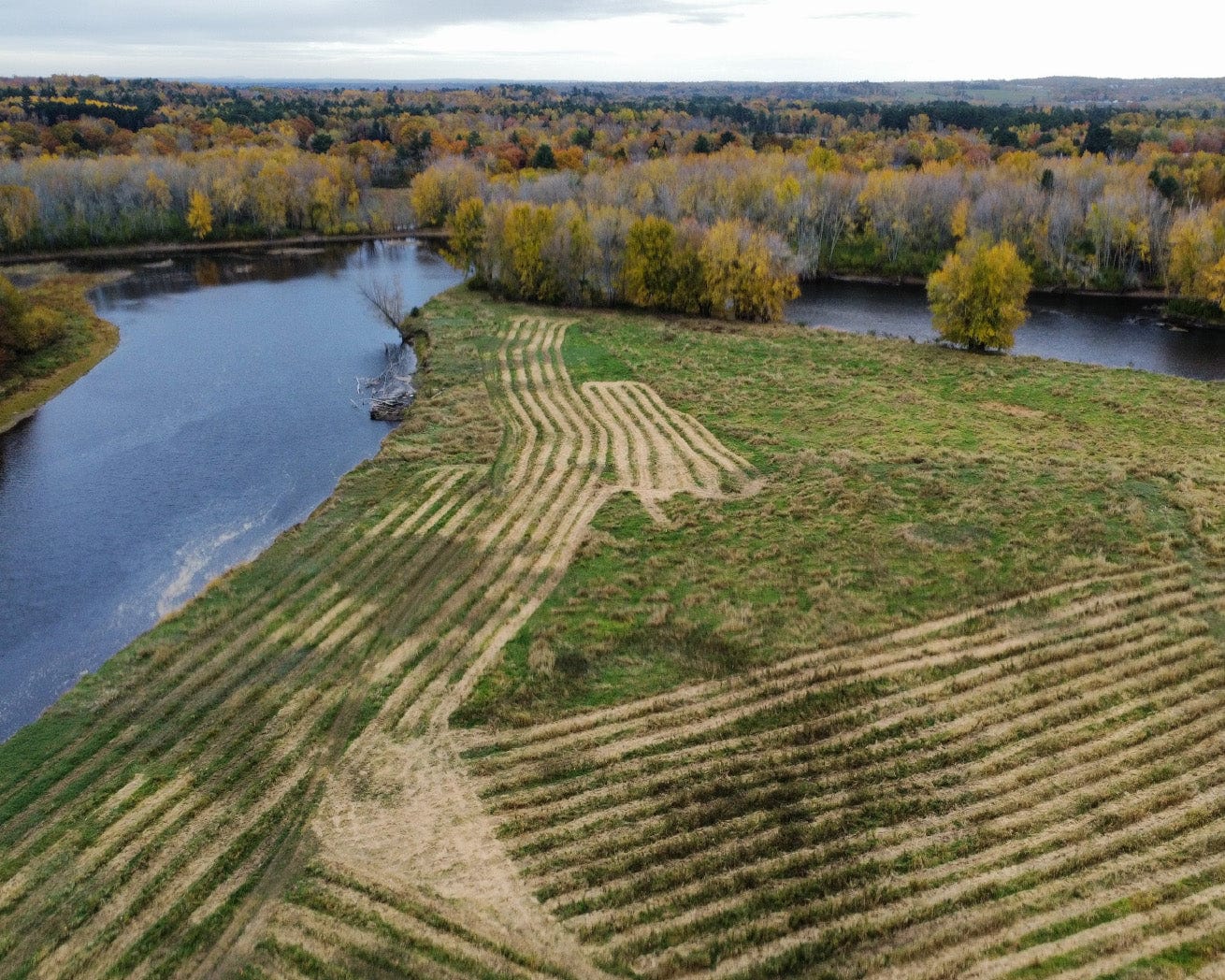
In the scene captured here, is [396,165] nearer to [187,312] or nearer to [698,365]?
[187,312]

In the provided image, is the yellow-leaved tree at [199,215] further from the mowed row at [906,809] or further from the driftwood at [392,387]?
the mowed row at [906,809]

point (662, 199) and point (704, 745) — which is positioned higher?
point (662, 199)

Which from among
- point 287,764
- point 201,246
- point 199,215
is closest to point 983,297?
point 287,764

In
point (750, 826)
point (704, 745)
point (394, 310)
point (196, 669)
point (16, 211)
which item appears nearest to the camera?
point (750, 826)

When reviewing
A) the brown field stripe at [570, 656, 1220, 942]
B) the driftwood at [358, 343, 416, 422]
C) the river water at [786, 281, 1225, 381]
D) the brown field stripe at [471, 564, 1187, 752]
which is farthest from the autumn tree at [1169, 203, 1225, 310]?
the brown field stripe at [570, 656, 1220, 942]

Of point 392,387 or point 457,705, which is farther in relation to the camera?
point 392,387

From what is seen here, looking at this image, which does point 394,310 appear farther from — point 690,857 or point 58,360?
point 690,857

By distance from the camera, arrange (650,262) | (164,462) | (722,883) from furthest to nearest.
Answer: (650,262) → (164,462) → (722,883)
